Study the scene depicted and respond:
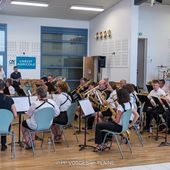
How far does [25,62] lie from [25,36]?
1143mm

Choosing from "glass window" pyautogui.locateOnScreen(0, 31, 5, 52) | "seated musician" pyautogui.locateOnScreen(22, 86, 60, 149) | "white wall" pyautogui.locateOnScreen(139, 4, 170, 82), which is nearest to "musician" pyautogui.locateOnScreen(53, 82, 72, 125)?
"seated musician" pyautogui.locateOnScreen(22, 86, 60, 149)

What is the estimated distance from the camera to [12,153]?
17.4 ft

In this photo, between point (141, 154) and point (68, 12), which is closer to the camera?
point (141, 154)

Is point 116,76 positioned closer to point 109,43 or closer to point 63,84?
point 109,43

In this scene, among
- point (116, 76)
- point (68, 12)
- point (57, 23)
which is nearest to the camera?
point (116, 76)

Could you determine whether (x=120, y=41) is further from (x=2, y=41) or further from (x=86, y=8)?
(x=2, y=41)

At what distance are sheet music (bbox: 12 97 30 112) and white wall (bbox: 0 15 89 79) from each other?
7903mm

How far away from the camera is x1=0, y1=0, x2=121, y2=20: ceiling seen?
11778 mm

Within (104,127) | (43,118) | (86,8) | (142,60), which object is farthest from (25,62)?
(104,127)

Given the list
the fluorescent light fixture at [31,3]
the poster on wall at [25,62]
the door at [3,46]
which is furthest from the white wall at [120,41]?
the door at [3,46]

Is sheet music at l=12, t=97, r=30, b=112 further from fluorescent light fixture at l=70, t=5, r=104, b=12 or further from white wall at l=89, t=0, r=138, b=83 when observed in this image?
fluorescent light fixture at l=70, t=5, r=104, b=12

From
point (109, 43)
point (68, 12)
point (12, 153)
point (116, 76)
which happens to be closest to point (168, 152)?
point (12, 153)

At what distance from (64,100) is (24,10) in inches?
302

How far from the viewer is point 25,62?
529 inches
